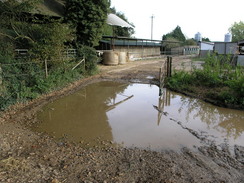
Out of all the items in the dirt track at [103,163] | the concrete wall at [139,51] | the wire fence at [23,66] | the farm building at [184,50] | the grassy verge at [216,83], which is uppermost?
the farm building at [184,50]

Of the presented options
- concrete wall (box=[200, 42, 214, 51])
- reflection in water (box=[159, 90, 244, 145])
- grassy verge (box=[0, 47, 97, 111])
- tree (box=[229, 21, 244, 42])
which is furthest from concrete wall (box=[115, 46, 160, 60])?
tree (box=[229, 21, 244, 42])

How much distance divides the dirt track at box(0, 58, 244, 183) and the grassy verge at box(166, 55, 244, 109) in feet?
11.8

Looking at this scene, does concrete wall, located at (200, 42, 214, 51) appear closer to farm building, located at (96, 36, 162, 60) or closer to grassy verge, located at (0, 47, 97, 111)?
farm building, located at (96, 36, 162, 60)

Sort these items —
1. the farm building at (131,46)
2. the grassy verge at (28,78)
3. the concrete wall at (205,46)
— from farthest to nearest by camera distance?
1. the concrete wall at (205,46)
2. the farm building at (131,46)
3. the grassy verge at (28,78)

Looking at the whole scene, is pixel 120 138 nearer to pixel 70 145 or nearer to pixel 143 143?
pixel 143 143

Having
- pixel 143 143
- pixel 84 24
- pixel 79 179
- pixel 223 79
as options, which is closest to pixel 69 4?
pixel 84 24

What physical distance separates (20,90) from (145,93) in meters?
5.76

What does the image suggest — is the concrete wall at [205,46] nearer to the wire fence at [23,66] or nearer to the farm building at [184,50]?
the farm building at [184,50]

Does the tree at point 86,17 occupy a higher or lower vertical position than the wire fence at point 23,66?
higher

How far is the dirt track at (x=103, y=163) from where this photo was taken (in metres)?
3.24

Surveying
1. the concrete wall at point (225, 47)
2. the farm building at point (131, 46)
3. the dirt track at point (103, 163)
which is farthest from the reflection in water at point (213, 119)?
the concrete wall at point (225, 47)

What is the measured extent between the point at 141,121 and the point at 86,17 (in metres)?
9.84

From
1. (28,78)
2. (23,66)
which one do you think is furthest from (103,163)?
(23,66)

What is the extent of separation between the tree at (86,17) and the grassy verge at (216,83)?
21.8ft
